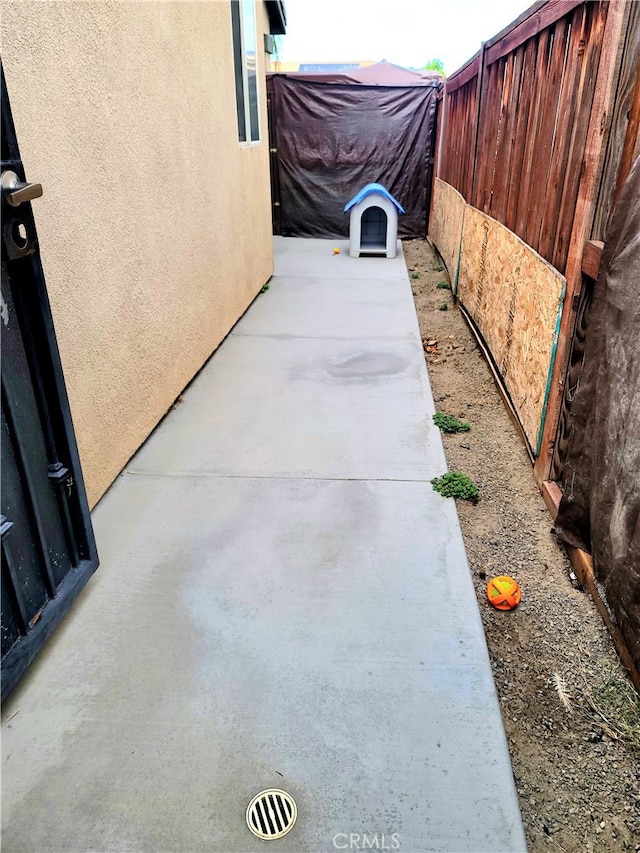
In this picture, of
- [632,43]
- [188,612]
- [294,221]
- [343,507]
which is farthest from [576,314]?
[294,221]

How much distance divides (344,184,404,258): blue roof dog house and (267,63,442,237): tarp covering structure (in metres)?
1.48

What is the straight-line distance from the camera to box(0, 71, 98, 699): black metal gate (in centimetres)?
188

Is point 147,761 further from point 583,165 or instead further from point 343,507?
point 583,165

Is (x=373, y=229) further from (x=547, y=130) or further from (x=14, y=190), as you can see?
(x=14, y=190)

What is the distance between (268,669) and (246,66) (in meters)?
6.03

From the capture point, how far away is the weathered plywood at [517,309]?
10.7 feet

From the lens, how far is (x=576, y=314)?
283 cm

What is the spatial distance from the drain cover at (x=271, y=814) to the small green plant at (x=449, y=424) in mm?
2594

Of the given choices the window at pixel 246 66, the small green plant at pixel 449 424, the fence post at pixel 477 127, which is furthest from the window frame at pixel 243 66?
the small green plant at pixel 449 424

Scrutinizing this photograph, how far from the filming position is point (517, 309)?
3.97m

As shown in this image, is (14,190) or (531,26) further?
(531,26)

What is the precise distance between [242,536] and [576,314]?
184cm

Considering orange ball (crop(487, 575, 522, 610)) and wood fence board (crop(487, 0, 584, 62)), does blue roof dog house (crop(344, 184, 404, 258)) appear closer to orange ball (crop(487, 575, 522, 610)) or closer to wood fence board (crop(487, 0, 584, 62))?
wood fence board (crop(487, 0, 584, 62))

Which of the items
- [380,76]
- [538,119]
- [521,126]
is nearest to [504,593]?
[538,119]
